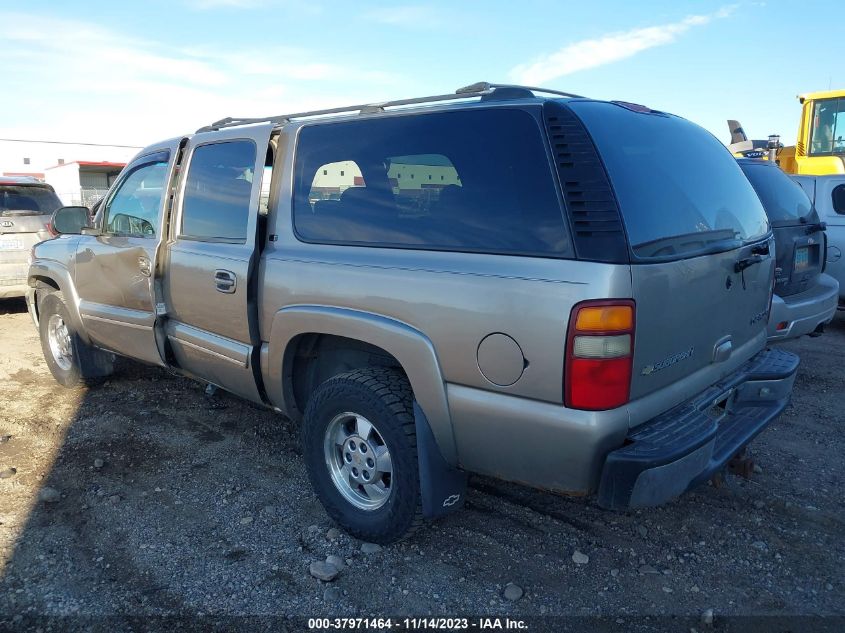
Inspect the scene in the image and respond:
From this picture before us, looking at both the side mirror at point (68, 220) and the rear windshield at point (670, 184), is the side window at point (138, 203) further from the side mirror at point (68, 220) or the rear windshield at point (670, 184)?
the rear windshield at point (670, 184)

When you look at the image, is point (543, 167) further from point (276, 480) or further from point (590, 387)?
point (276, 480)

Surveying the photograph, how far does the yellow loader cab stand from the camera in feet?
35.7

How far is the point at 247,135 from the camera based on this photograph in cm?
357

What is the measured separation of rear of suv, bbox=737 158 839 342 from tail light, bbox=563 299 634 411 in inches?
133

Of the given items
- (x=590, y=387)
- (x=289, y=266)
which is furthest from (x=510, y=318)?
(x=289, y=266)

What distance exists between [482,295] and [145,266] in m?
2.62

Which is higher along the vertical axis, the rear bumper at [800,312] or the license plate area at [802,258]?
the license plate area at [802,258]

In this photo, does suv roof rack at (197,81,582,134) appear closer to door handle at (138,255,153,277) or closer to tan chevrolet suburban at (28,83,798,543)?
tan chevrolet suburban at (28,83,798,543)

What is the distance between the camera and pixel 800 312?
5.05 metres

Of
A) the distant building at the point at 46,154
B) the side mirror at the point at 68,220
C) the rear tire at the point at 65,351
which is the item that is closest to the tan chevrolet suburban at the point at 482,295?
the side mirror at the point at 68,220

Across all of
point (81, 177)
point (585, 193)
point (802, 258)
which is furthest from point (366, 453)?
point (81, 177)

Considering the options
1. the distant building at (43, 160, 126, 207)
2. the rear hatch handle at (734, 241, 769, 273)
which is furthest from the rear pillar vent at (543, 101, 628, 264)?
the distant building at (43, 160, 126, 207)

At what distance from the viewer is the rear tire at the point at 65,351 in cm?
509

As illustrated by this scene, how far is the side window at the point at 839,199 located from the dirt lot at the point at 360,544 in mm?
3901
